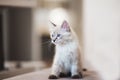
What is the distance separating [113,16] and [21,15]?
1.70 metres

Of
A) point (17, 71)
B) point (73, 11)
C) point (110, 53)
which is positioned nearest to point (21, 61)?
point (17, 71)

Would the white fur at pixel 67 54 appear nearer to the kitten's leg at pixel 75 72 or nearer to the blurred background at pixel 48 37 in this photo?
the kitten's leg at pixel 75 72

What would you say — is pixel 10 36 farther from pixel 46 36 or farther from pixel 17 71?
pixel 17 71

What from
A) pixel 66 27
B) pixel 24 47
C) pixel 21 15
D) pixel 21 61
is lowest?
pixel 21 61

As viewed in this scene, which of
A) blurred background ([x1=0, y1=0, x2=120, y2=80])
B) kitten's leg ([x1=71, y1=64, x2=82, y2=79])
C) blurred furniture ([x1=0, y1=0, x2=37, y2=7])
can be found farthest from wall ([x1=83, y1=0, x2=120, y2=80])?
blurred furniture ([x1=0, y1=0, x2=37, y2=7])

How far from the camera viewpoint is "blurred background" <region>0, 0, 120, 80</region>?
1.51 m

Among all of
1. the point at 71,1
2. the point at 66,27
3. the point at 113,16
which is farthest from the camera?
the point at 71,1

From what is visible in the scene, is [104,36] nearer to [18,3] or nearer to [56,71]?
[56,71]

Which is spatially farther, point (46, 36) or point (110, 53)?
point (46, 36)

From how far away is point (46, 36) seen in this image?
286 cm

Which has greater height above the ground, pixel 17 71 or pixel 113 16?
pixel 113 16

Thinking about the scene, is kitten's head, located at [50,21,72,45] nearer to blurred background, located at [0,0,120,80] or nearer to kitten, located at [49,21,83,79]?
kitten, located at [49,21,83,79]

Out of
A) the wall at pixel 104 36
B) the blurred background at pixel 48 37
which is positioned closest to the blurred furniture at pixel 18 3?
the blurred background at pixel 48 37

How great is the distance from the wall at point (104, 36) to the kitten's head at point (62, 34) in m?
0.54
